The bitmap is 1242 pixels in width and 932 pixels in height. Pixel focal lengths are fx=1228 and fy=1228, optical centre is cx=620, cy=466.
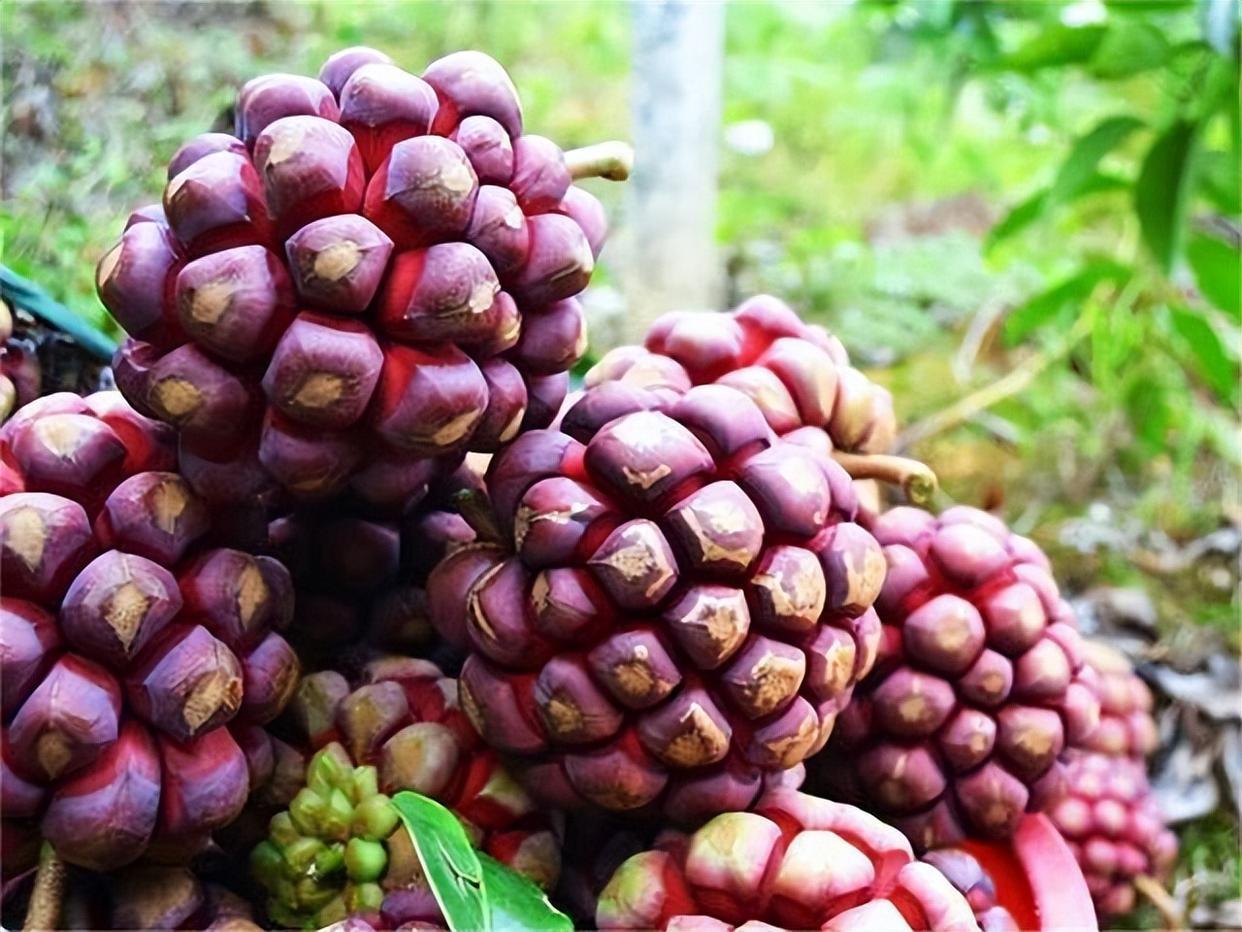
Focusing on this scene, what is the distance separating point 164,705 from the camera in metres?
0.42

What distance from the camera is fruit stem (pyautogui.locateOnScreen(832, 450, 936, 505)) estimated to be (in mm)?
586

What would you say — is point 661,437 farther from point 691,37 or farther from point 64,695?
point 691,37

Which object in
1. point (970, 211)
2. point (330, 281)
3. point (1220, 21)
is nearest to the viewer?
point (330, 281)

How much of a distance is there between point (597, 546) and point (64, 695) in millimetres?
188

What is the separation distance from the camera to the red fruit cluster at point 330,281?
0.42 m

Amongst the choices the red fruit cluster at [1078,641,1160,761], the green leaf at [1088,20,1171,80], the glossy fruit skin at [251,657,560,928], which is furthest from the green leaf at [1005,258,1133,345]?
the glossy fruit skin at [251,657,560,928]

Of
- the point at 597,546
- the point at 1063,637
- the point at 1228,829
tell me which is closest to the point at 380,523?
the point at 597,546

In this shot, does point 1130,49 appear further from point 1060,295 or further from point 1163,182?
point 1060,295

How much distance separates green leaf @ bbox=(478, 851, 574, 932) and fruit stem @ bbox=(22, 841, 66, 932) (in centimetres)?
15

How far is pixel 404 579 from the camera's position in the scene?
55 cm

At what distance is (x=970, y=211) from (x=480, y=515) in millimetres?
1653

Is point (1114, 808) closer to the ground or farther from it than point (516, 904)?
closer to the ground

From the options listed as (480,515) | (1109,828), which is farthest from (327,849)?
(1109,828)

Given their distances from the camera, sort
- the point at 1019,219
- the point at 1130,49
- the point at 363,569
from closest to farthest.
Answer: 1. the point at 363,569
2. the point at 1130,49
3. the point at 1019,219
